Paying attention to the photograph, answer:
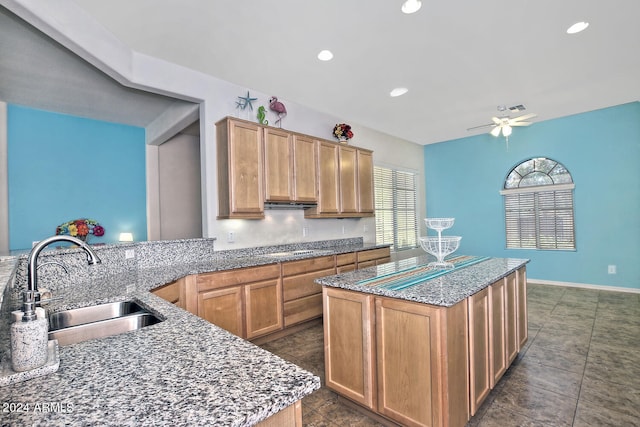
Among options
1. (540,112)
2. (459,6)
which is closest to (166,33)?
(459,6)

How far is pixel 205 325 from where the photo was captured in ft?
3.86

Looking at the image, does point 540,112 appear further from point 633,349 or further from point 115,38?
point 115,38

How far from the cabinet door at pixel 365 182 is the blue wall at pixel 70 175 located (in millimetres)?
3617

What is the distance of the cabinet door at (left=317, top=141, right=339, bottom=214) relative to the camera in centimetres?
411

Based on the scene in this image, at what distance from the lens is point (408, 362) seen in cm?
169

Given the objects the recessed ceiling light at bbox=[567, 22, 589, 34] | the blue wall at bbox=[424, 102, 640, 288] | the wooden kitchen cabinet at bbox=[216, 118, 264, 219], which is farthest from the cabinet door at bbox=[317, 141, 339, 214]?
the blue wall at bbox=[424, 102, 640, 288]

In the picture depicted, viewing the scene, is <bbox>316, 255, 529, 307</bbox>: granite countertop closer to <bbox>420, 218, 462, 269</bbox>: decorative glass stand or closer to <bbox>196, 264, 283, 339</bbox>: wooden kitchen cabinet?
<bbox>420, 218, 462, 269</bbox>: decorative glass stand

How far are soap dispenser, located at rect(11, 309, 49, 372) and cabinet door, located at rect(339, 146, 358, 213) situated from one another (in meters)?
3.74

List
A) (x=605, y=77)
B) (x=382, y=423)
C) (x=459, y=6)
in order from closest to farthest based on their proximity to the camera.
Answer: (x=382, y=423) → (x=459, y=6) → (x=605, y=77)

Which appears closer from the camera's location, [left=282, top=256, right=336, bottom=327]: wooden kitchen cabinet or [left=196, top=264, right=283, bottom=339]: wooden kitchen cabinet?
[left=196, top=264, right=283, bottom=339]: wooden kitchen cabinet

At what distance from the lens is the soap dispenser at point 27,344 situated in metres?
0.80

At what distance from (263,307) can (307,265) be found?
694mm

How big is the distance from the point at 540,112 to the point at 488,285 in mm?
4517

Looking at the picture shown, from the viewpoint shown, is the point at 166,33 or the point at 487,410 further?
the point at 166,33
